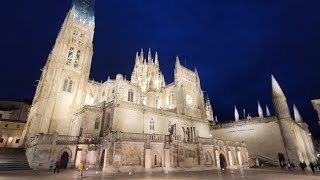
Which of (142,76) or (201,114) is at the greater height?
(142,76)

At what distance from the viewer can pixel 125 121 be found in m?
28.6

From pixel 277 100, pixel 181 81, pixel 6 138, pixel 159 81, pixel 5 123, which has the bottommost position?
pixel 6 138

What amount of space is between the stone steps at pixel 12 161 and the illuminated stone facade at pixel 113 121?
1067mm

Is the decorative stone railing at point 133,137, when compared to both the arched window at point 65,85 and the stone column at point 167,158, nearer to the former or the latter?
the stone column at point 167,158

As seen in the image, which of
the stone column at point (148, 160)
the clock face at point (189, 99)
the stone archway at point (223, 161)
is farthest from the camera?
the clock face at point (189, 99)

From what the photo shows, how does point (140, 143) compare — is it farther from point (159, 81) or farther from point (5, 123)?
point (5, 123)

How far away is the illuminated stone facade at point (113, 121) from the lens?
Answer: 21.5 m

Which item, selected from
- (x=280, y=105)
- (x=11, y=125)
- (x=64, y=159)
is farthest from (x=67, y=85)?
(x=280, y=105)

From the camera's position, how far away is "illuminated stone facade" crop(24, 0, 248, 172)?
21.5 metres

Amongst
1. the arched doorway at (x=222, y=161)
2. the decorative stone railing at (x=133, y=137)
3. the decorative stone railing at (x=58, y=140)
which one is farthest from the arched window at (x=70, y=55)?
the arched doorway at (x=222, y=161)

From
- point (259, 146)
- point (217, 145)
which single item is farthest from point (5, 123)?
point (259, 146)

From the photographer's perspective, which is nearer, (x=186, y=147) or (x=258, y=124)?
(x=186, y=147)

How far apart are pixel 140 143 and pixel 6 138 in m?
41.7

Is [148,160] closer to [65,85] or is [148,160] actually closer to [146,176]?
[146,176]
